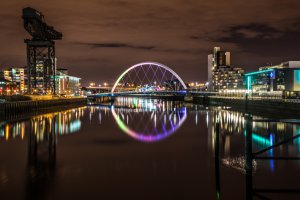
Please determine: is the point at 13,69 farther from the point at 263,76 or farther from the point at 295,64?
the point at 295,64

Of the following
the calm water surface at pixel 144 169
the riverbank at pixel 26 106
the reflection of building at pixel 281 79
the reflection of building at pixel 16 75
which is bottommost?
the calm water surface at pixel 144 169

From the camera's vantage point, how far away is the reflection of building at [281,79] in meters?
75.8

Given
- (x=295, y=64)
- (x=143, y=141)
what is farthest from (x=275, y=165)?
(x=295, y=64)

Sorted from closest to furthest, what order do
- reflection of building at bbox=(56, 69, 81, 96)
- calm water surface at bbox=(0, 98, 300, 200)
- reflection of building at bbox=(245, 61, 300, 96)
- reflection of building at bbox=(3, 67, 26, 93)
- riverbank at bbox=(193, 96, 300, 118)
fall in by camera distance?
calm water surface at bbox=(0, 98, 300, 200), riverbank at bbox=(193, 96, 300, 118), reflection of building at bbox=(245, 61, 300, 96), reflection of building at bbox=(56, 69, 81, 96), reflection of building at bbox=(3, 67, 26, 93)

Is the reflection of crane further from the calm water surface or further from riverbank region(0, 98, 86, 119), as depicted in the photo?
the calm water surface

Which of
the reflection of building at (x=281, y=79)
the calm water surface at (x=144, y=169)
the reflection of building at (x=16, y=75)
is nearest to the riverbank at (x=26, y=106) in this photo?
the calm water surface at (x=144, y=169)

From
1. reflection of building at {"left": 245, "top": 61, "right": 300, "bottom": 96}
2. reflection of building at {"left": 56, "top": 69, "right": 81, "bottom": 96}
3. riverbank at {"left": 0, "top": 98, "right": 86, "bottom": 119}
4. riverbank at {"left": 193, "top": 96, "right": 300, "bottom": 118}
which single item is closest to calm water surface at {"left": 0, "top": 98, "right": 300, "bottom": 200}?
riverbank at {"left": 193, "top": 96, "right": 300, "bottom": 118}

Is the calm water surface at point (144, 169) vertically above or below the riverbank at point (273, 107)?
below

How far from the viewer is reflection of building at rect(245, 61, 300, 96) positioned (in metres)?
75.8

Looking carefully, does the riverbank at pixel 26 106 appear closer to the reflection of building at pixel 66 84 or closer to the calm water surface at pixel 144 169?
the calm water surface at pixel 144 169

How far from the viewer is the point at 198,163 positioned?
18844 millimetres

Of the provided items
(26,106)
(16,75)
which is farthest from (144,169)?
(16,75)

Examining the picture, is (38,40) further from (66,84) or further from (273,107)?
(66,84)

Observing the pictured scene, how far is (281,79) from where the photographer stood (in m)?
90.8
